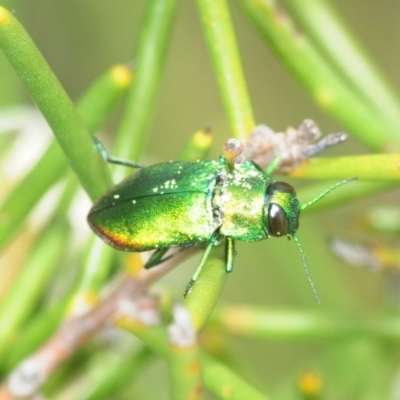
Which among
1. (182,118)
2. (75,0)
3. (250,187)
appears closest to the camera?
(250,187)

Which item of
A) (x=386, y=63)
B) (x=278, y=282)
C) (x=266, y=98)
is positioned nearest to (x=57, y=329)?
(x=278, y=282)

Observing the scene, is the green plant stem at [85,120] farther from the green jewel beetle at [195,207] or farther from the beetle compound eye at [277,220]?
the beetle compound eye at [277,220]

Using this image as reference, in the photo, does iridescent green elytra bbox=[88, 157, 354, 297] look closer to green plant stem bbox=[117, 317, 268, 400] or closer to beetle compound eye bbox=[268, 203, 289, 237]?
beetle compound eye bbox=[268, 203, 289, 237]

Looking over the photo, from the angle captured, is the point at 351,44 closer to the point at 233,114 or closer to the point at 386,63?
the point at 233,114

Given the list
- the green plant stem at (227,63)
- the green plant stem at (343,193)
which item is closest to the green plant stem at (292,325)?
the green plant stem at (343,193)

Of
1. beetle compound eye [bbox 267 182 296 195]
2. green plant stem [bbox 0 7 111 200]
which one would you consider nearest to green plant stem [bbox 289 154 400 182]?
beetle compound eye [bbox 267 182 296 195]

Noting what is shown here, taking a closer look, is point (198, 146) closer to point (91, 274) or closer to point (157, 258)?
point (157, 258)
